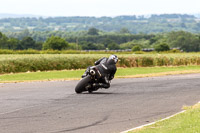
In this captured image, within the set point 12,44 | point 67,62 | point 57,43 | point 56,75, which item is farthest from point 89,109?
point 12,44

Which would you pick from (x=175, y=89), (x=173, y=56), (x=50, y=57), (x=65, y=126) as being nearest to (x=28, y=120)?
(x=65, y=126)

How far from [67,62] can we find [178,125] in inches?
1184

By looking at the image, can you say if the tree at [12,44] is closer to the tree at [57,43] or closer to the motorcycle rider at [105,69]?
the tree at [57,43]

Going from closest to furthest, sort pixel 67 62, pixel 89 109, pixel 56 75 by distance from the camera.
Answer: pixel 89 109, pixel 56 75, pixel 67 62

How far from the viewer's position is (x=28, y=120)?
12.3 metres

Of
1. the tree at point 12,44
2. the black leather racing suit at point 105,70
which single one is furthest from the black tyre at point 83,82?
the tree at point 12,44

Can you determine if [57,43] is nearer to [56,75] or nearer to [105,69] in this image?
[56,75]

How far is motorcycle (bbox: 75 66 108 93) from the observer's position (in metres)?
18.1

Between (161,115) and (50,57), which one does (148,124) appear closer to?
(161,115)

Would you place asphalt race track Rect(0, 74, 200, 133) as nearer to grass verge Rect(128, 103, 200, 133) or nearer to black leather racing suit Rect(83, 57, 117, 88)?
black leather racing suit Rect(83, 57, 117, 88)

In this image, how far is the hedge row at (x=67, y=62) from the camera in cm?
3691

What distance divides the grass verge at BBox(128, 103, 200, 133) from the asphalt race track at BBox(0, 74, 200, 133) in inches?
25.5

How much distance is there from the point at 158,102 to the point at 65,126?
17.8ft

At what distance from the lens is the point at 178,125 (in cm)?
1099
